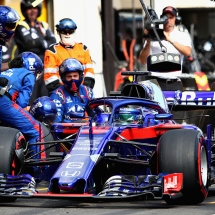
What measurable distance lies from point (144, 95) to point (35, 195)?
2.31 meters

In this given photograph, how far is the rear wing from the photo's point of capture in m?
11.4

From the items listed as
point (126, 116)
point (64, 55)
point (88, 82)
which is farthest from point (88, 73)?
point (126, 116)

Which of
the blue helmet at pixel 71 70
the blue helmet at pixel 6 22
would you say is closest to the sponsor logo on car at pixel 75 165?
the blue helmet at pixel 6 22

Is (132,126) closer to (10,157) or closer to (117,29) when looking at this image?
(10,157)

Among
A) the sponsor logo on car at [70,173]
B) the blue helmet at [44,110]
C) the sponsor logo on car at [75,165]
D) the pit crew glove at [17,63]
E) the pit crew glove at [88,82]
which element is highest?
the pit crew glove at [17,63]

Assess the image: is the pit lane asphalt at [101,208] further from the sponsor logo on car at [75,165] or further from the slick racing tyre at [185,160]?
the sponsor logo on car at [75,165]

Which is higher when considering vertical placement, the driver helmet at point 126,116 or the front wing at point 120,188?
the driver helmet at point 126,116

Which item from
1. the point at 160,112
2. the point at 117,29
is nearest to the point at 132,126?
the point at 160,112

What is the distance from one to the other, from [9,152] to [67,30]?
4324 millimetres

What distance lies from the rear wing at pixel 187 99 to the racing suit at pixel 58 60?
6.60ft

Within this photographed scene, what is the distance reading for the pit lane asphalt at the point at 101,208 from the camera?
28.5ft

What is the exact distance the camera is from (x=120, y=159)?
9.19m

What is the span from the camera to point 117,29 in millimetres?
23219

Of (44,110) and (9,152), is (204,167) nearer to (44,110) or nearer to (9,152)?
(9,152)
